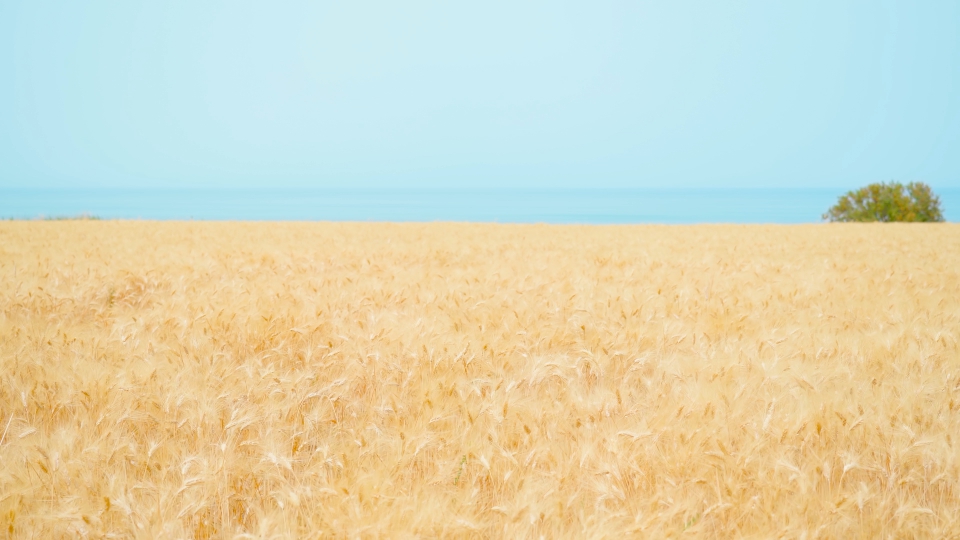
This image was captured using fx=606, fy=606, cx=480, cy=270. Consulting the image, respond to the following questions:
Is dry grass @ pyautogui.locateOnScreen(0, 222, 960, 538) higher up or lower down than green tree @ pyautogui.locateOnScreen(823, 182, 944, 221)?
lower down

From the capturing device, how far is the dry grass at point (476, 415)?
1765 millimetres

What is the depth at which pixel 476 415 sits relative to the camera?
8.00ft

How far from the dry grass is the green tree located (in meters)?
40.7

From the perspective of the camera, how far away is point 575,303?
4922 mm

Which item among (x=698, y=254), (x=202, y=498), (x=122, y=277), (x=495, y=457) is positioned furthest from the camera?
(x=698, y=254)

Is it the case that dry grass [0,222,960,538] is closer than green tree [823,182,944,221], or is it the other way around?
dry grass [0,222,960,538]

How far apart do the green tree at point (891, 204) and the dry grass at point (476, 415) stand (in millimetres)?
40662

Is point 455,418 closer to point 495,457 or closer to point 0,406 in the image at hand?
point 495,457

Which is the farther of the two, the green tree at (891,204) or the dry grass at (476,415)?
the green tree at (891,204)

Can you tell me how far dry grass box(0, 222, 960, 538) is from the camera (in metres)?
1.76

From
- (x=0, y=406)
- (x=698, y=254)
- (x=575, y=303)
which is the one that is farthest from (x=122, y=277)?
(x=698, y=254)

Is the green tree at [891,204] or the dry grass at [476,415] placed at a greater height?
the green tree at [891,204]

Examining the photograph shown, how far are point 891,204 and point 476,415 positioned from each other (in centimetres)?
4587

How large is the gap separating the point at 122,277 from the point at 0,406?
4.02 meters
